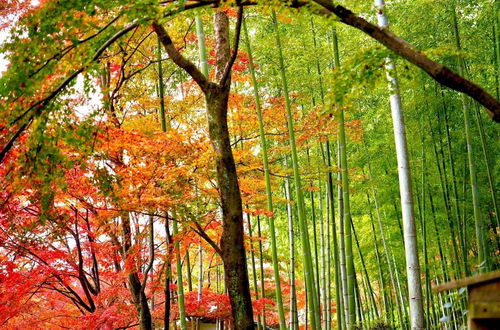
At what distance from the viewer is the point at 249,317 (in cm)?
390

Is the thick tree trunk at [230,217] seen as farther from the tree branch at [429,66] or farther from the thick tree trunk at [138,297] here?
the thick tree trunk at [138,297]

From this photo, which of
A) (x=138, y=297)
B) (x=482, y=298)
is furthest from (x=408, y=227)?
(x=138, y=297)

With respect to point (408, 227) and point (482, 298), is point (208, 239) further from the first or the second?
point (482, 298)

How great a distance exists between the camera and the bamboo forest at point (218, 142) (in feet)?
9.41

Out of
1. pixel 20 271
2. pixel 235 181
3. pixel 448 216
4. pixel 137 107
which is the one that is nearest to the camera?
pixel 235 181

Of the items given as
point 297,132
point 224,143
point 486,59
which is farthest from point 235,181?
point 486,59

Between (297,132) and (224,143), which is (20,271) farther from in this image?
(297,132)

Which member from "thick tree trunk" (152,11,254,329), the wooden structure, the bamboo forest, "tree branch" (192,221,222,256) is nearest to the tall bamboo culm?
the bamboo forest

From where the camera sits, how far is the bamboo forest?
2867mm

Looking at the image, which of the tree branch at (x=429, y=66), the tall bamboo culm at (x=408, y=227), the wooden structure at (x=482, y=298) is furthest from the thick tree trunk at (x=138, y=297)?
the wooden structure at (x=482, y=298)

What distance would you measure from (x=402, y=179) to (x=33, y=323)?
5000mm

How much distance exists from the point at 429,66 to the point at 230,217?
2.19 m

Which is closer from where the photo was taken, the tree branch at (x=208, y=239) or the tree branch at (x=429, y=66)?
the tree branch at (x=429, y=66)

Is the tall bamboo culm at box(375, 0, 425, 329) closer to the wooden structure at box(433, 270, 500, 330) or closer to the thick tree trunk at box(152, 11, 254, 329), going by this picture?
the thick tree trunk at box(152, 11, 254, 329)
